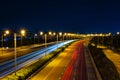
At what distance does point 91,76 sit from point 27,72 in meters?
11.0

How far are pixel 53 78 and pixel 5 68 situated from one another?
43.7 feet

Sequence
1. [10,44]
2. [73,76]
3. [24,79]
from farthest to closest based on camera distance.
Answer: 1. [10,44]
2. [73,76]
3. [24,79]

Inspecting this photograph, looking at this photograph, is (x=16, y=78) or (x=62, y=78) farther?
(x=62, y=78)

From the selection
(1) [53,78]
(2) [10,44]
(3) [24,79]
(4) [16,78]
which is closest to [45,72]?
(1) [53,78]

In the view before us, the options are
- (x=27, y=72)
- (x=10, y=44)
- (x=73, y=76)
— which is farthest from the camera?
(x=10, y=44)

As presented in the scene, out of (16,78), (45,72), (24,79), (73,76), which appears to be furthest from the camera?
(45,72)

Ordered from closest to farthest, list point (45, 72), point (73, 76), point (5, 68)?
point (73, 76) < point (45, 72) < point (5, 68)

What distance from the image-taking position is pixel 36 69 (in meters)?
49.1

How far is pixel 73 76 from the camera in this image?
44.0 metres

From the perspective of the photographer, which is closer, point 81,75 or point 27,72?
point 27,72

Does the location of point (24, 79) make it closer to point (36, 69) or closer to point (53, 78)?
point (53, 78)

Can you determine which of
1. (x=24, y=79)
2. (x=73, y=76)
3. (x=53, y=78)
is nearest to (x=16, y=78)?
(x=24, y=79)

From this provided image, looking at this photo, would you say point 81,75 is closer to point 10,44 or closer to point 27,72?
point 27,72

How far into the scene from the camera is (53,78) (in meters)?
42.7
